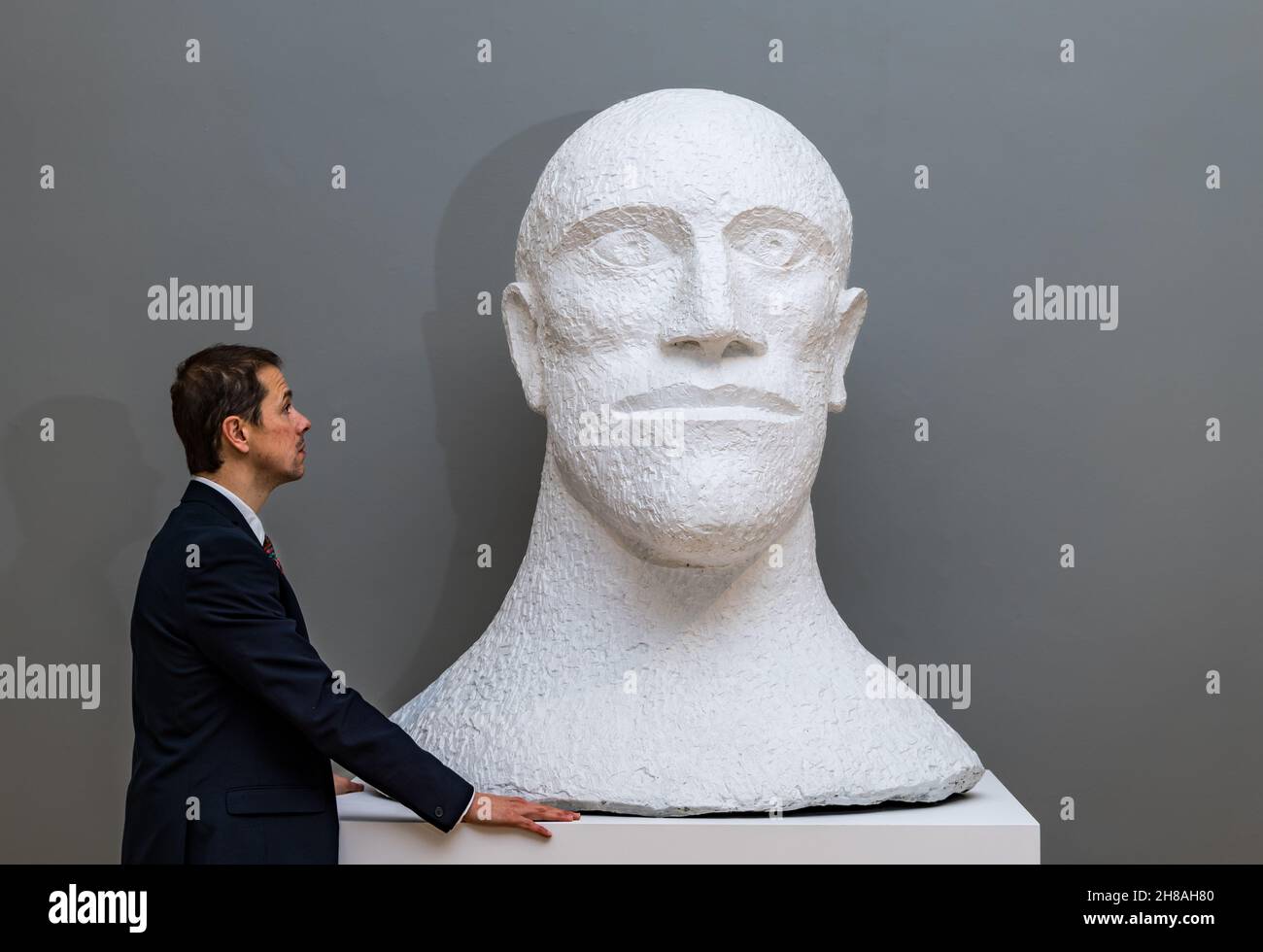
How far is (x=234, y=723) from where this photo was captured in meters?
2.81

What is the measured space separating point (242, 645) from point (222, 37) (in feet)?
7.13

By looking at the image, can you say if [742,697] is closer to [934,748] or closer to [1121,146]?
[934,748]

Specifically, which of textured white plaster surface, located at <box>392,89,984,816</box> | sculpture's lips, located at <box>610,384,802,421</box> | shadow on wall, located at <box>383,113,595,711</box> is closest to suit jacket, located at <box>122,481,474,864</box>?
textured white plaster surface, located at <box>392,89,984,816</box>

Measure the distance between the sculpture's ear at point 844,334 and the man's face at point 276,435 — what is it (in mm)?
1077

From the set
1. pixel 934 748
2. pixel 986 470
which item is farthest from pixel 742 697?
pixel 986 470

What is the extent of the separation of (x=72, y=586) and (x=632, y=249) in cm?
205

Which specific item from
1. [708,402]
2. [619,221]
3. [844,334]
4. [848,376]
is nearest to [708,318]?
[708,402]

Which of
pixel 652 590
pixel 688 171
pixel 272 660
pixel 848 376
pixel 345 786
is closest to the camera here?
pixel 272 660

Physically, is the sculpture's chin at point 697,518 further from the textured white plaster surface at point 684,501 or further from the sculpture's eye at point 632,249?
the sculpture's eye at point 632,249

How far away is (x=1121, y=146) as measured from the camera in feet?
13.9

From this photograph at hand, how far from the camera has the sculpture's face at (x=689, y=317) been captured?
2.96m

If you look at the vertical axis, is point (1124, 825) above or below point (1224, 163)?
below

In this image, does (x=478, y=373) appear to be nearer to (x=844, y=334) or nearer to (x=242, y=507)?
(x=844, y=334)

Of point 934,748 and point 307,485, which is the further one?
point 307,485
